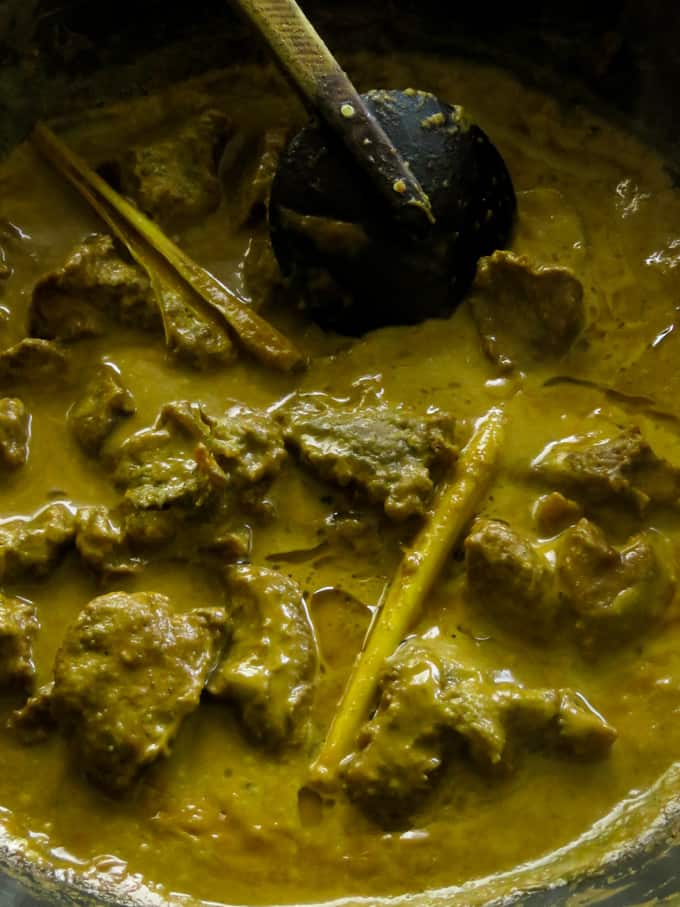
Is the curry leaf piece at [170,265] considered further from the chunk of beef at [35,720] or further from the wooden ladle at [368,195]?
the chunk of beef at [35,720]

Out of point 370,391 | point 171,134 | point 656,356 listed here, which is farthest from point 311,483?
point 171,134

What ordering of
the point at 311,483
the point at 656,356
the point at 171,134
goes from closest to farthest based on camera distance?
1. the point at 311,483
2. the point at 656,356
3. the point at 171,134

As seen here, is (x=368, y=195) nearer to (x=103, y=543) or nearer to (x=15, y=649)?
(x=103, y=543)

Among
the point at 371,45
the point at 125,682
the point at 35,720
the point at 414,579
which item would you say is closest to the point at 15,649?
the point at 35,720

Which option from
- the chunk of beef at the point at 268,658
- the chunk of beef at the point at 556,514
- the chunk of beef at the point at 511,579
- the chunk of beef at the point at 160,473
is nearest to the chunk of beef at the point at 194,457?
the chunk of beef at the point at 160,473

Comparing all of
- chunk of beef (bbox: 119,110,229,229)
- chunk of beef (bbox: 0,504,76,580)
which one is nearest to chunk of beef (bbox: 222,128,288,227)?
chunk of beef (bbox: 119,110,229,229)

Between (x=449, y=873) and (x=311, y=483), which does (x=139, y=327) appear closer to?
(x=311, y=483)
